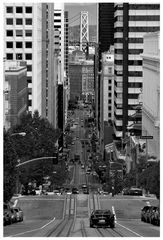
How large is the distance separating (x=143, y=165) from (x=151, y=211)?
4763cm

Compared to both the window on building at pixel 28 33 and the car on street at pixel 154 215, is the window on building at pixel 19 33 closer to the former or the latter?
the window on building at pixel 28 33

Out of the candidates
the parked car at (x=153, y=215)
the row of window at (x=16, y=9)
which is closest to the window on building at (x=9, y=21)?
the row of window at (x=16, y=9)

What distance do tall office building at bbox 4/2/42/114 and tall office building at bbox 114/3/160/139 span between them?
80.1ft

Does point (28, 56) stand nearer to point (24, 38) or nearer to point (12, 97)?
point (24, 38)

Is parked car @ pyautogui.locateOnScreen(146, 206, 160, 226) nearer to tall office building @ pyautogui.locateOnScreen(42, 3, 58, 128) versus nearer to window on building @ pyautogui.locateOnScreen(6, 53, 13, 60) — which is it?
window on building @ pyautogui.locateOnScreen(6, 53, 13, 60)

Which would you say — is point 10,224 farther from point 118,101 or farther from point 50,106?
point 50,106

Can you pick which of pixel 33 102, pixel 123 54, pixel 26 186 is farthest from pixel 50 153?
pixel 123 54

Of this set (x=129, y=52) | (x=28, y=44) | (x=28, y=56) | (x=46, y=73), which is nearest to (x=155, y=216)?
(x=28, y=56)

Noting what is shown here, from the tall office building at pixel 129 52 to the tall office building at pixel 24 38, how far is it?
2441cm

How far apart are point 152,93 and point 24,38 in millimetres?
38515

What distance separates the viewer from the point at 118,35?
172625 mm

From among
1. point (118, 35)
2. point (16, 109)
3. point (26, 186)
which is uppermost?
point (118, 35)

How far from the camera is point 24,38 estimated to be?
487 feet

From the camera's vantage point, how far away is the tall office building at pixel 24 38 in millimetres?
147250
